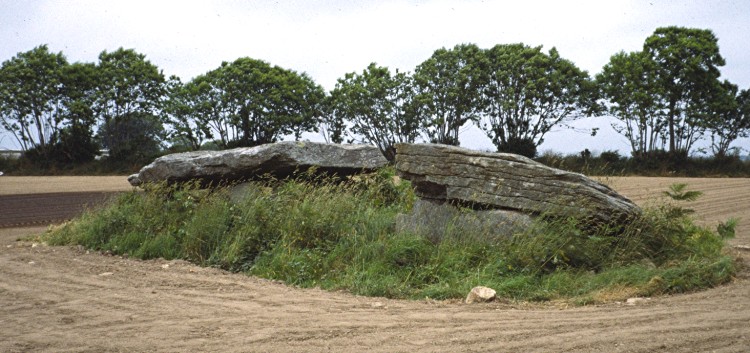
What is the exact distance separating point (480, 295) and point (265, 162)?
279 inches

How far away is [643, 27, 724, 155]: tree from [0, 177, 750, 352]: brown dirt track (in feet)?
86.2

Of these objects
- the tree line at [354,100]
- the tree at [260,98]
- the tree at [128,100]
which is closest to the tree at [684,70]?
the tree line at [354,100]

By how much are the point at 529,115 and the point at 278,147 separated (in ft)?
85.7

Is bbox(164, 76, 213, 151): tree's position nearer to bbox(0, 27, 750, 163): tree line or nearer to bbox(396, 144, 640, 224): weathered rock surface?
bbox(0, 27, 750, 163): tree line

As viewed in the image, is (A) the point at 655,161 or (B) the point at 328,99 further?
(B) the point at 328,99

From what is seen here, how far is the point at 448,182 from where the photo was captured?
10.7 metres

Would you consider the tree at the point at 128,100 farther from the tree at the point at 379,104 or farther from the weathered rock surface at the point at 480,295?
the weathered rock surface at the point at 480,295

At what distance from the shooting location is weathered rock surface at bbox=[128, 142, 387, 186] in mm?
13891

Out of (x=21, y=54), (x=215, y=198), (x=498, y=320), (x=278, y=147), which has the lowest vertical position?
(x=498, y=320)

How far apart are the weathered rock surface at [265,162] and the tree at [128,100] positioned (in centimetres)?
2585

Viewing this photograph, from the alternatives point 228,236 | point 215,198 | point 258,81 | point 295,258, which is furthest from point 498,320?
point 258,81

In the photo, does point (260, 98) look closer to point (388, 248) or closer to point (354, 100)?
point (354, 100)

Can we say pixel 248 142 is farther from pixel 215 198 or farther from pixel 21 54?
pixel 215 198

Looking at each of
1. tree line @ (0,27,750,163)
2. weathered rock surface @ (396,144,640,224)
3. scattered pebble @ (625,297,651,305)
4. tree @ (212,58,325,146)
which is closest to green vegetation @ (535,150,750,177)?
tree line @ (0,27,750,163)
